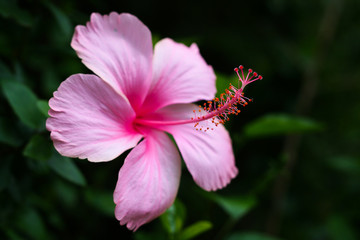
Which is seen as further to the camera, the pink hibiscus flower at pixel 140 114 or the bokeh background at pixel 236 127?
the bokeh background at pixel 236 127

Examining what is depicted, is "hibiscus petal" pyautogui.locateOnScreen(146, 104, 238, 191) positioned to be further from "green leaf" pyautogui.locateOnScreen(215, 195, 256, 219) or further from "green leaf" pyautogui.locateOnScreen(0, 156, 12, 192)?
"green leaf" pyautogui.locateOnScreen(0, 156, 12, 192)

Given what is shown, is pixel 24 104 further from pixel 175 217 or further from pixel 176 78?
pixel 175 217

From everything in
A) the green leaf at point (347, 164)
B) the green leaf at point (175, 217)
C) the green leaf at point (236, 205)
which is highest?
the green leaf at point (175, 217)

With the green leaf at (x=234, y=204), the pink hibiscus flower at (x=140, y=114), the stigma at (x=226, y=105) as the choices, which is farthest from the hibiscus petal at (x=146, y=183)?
the green leaf at (x=234, y=204)

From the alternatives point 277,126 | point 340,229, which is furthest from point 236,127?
point 277,126

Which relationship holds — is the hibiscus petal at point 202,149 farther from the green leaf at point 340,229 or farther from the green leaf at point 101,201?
the green leaf at point 340,229

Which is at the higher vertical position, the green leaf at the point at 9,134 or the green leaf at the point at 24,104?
the green leaf at the point at 24,104

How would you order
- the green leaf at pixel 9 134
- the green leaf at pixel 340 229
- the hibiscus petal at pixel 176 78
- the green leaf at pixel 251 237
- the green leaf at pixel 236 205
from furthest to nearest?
1. the green leaf at pixel 340 229
2. the green leaf at pixel 251 237
3. the green leaf at pixel 236 205
4. the hibiscus petal at pixel 176 78
5. the green leaf at pixel 9 134
